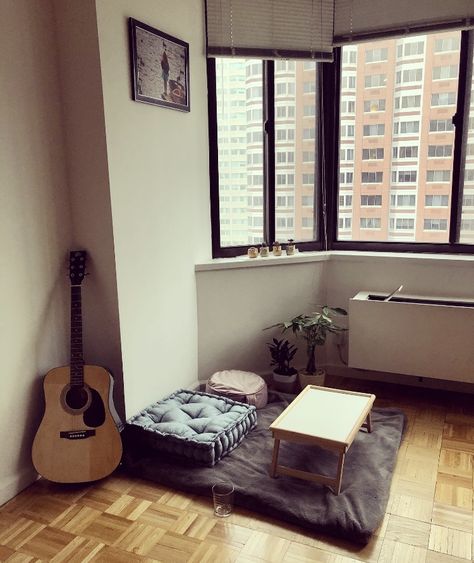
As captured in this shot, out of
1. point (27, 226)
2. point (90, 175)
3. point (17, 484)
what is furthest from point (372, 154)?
point (17, 484)

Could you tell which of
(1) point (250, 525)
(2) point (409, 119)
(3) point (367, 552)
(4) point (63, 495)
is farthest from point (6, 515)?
(2) point (409, 119)

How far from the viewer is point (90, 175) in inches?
90.4

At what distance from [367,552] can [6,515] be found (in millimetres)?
1433

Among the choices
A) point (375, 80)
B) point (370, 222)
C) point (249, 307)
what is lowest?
point (249, 307)

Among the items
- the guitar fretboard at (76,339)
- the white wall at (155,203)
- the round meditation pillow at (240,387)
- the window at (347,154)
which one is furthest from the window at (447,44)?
the guitar fretboard at (76,339)

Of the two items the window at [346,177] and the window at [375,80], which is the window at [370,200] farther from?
the window at [375,80]

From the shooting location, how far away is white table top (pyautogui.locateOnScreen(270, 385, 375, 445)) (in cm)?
207

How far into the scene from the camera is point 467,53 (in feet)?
9.55

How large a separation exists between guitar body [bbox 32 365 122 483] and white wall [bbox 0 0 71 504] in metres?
0.09

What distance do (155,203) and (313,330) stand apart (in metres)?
1.22

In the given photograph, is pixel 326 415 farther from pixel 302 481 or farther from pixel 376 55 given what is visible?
pixel 376 55

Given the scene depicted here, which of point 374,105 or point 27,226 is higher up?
point 374,105

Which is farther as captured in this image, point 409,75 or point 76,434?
point 409,75

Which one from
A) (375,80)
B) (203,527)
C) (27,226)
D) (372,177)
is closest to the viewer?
(203,527)
